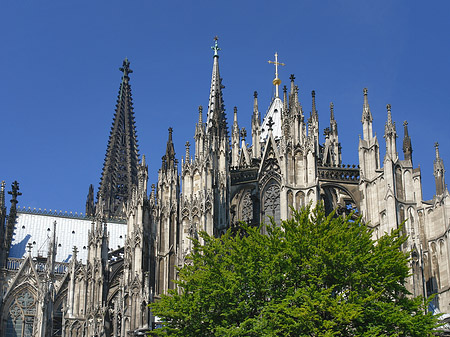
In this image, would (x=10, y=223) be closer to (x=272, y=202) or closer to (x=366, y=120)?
(x=272, y=202)

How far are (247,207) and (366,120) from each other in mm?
8969

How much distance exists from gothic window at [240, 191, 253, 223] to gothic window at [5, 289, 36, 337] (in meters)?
17.6

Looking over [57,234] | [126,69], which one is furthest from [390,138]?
[126,69]

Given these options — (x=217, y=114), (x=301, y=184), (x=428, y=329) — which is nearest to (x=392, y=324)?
(x=428, y=329)

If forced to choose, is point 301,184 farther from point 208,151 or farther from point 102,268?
point 102,268

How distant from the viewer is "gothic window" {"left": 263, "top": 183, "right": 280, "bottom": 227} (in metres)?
48.0

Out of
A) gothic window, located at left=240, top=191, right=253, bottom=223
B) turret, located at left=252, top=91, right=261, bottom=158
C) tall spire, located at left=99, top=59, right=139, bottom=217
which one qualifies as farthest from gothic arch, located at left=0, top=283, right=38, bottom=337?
tall spire, located at left=99, top=59, right=139, bottom=217

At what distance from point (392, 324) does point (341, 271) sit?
291 centimetres

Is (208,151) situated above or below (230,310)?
above

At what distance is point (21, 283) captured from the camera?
5853 centimetres

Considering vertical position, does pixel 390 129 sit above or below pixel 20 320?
above

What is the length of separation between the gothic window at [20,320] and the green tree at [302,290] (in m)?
25.0

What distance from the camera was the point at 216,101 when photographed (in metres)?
54.2

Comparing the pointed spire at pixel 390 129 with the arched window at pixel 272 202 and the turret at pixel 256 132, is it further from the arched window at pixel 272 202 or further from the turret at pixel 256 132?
the turret at pixel 256 132
